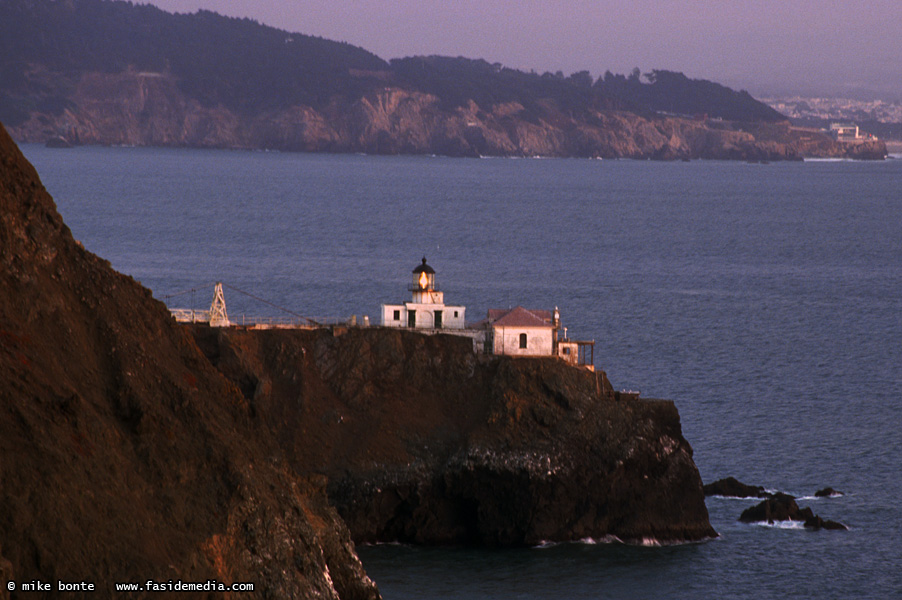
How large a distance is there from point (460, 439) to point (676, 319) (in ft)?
168

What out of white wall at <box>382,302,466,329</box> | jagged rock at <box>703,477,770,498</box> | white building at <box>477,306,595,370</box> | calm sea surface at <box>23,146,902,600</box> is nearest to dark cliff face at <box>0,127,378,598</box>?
calm sea surface at <box>23,146,902,600</box>

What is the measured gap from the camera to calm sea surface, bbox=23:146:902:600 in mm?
56219

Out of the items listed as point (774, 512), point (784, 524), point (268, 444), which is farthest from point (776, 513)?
point (268, 444)

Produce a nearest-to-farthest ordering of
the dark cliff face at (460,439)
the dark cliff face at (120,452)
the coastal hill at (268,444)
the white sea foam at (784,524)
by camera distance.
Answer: the dark cliff face at (120,452)
the coastal hill at (268,444)
the dark cliff face at (460,439)
the white sea foam at (784,524)

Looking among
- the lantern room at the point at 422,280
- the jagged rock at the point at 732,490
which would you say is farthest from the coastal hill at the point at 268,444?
the jagged rock at the point at 732,490

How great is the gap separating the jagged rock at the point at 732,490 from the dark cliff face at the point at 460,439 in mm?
5686

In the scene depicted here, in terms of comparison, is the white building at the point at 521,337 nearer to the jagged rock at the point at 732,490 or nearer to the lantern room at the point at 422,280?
the lantern room at the point at 422,280

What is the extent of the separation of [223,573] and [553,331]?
27895 millimetres

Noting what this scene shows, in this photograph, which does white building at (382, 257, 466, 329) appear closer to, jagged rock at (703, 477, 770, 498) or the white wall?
the white wall

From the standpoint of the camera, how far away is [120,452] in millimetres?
42000

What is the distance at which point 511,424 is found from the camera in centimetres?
6047

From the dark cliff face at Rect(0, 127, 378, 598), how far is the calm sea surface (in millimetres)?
9285

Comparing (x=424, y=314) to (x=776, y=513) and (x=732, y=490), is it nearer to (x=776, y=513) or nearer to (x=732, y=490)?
(x=732, y=490)

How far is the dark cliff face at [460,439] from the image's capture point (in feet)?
193
